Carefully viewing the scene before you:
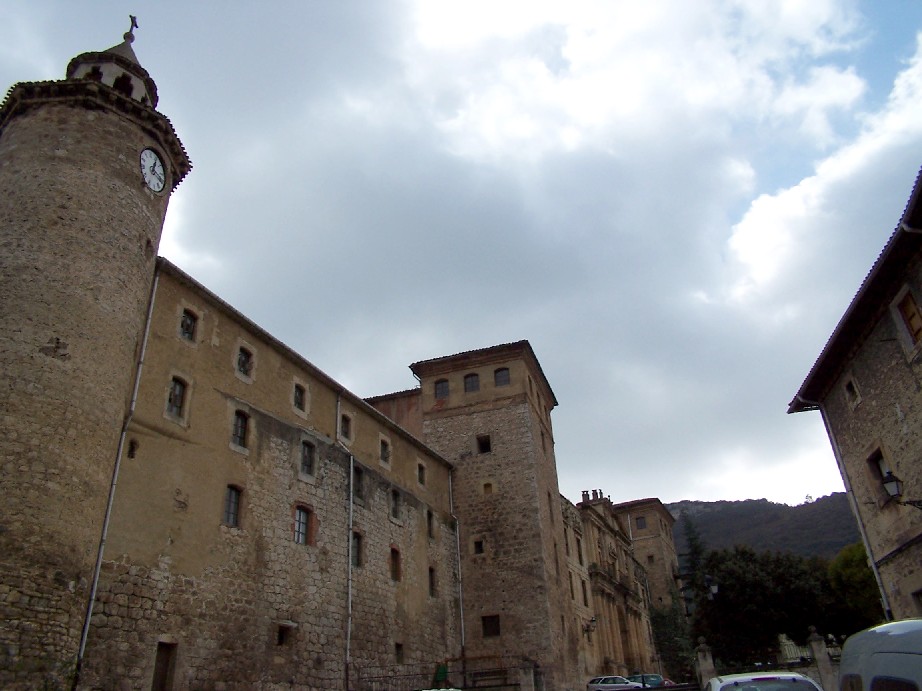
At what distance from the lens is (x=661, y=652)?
5634 centimetres

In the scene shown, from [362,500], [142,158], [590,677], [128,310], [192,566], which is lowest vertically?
[590,677]

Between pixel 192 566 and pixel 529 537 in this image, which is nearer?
pixel 192 566

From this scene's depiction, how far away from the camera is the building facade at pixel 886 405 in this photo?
14.9m

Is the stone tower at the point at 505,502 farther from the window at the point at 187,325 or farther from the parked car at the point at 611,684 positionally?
the window at the point at 187,325

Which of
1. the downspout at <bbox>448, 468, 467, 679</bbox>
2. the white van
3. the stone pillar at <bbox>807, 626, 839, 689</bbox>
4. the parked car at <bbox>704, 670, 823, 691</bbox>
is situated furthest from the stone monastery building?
the white van

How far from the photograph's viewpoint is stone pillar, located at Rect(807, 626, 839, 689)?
23750mm

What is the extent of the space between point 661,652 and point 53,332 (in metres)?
54.2

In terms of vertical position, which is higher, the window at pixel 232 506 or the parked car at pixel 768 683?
the window at pixel 232 506

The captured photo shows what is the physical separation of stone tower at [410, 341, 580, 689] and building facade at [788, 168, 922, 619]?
13.7 meters

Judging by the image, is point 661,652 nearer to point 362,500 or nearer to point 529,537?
point 529,537

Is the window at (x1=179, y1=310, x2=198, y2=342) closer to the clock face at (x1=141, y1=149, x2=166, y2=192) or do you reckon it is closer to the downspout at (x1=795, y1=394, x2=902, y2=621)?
the clock face at (x1=141, y1=149, x2=166, y2=192)

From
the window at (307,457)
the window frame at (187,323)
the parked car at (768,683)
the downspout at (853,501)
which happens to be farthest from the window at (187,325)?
the downspout at (853,501)

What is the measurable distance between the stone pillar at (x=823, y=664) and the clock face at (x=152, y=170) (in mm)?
25573

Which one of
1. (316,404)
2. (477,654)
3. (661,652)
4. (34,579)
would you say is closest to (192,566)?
(34,579)
